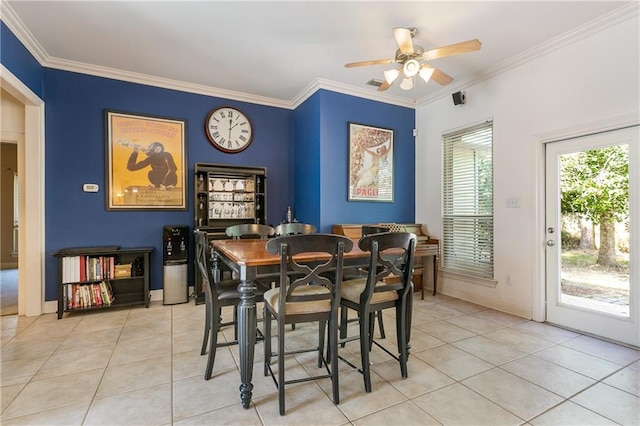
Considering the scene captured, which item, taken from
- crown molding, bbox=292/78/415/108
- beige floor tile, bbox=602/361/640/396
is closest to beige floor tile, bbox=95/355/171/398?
beige floor tile, bbox=602/361/640/396

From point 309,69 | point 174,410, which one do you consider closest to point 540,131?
point 309,69

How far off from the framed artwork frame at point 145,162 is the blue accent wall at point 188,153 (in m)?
0.08

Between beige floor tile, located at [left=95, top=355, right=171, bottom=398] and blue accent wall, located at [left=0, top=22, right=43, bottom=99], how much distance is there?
2882 millimetres

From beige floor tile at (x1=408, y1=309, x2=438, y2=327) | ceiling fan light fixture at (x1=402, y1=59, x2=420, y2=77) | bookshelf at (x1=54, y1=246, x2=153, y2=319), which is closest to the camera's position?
ceiling fan light fixture at (x1=402, y1=59, x2=420, y2=77)

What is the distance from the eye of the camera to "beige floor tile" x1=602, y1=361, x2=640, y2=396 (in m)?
2.04

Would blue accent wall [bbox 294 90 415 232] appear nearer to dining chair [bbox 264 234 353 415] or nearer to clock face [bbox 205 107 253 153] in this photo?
clock face [bbox 205 107 253 153]

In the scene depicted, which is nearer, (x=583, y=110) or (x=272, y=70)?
(x=583, y=110)

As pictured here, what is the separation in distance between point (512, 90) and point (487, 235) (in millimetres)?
1753

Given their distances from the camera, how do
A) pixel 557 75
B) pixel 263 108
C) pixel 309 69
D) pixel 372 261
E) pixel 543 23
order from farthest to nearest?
pixel 263 108 → pixel 309 69 → pixel 557 75 → pixel 543 23 → pixel 372 261

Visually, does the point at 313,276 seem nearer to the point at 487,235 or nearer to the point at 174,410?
the point at 174,410

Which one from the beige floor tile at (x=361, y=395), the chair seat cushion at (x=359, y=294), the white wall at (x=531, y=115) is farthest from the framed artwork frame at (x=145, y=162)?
the white wall at (x=531, y=115)

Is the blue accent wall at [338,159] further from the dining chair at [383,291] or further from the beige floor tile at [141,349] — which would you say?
the beige floor tile at [141,349]

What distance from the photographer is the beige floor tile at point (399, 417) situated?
5.57 ft

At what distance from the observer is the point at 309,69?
3889mm
